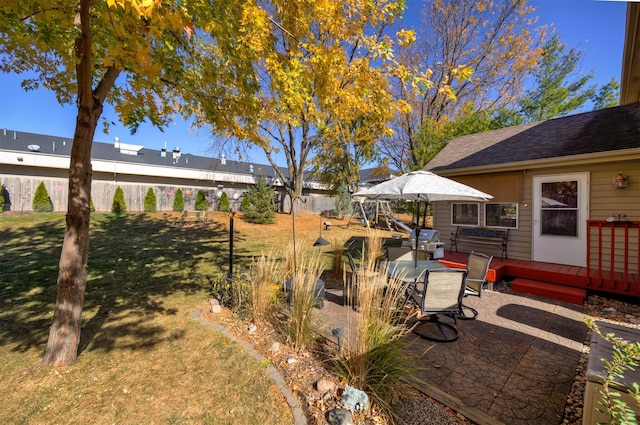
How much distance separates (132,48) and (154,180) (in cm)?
1710

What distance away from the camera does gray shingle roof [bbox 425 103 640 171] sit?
18.6 feet

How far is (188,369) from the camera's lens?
9.09 ft

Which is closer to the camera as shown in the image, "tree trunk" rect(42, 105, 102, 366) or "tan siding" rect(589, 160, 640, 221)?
"tree trunk" rect(42, 105, 102, 366)

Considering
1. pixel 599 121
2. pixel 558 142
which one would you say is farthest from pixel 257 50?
pixel 599 121

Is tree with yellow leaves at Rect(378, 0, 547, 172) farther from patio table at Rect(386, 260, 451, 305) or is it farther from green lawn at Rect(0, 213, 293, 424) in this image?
green lawn at Rect(0, 213, 293, 424)

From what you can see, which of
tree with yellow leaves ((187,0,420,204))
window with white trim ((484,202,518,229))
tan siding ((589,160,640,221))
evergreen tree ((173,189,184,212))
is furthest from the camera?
evergreen tree ((173,189,184,212))

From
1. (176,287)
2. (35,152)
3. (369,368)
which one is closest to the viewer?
(369,368)

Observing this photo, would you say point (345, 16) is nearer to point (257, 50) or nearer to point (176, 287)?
point (257, 50)

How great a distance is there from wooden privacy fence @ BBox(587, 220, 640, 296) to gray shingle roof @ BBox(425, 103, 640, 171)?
1543 mm

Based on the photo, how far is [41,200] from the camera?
1281cm

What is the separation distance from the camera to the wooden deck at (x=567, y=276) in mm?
4617

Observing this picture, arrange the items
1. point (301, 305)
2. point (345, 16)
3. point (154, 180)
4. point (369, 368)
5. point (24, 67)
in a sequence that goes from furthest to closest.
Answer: point (154, 180) < point (345, 16) < point (24, 67) < point (301, 305) < point (369, 368)

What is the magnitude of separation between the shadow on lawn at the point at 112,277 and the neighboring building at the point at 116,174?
3478 mm

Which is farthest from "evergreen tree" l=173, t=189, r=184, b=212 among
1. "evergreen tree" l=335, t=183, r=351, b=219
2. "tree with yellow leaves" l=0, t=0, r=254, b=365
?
"tree with yellow leaves" l=0, t=0, r=254, b=365
